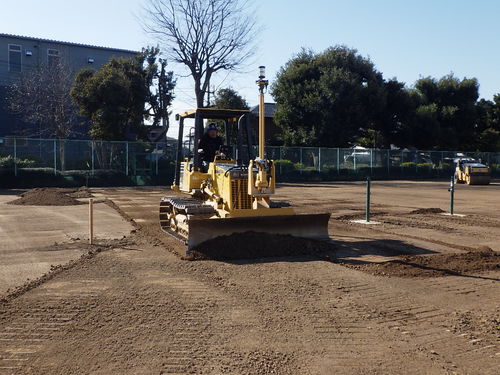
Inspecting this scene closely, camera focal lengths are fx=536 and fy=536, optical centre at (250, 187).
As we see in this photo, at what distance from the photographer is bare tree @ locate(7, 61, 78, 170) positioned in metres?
35.0

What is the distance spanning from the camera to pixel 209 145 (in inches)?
448

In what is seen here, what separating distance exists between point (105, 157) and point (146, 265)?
78.6 ft

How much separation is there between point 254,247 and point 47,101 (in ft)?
97.7

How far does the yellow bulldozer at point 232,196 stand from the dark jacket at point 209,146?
133 millimetres

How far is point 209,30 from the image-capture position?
3906 centimetres

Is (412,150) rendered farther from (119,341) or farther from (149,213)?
(119,341)

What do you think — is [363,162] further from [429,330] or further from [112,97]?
[429,330]

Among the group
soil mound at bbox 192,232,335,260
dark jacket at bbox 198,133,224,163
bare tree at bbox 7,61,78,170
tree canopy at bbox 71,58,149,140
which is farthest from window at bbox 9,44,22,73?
soil mound at bbox 192,232,335,260

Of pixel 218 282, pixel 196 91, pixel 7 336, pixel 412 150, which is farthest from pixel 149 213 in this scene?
pixel 412 150

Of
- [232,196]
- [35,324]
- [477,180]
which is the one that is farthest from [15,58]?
[35,324]

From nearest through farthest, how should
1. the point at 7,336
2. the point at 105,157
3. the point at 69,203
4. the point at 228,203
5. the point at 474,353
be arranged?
the point at 474,353 < the point at 7,336 < the point at 228,203 < the point at 69,203 < the point at 105,157

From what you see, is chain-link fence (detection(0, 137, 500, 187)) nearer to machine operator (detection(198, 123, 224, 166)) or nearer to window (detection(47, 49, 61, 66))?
window (detection(47, 49, 61, 66))

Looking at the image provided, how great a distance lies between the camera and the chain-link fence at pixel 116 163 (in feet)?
93.8

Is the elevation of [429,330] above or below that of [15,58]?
below
